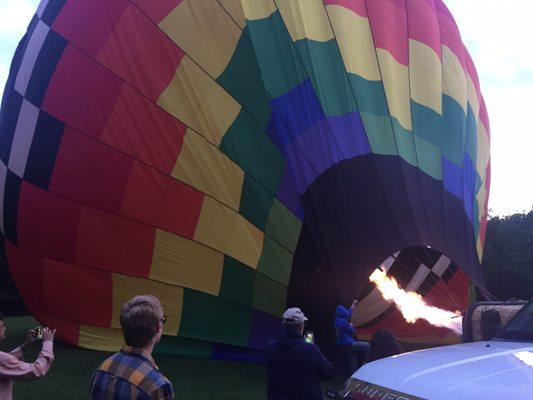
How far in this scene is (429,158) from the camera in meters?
7.23

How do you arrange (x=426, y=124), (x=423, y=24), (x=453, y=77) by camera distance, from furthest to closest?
(x=453, y=77) < (x=423, y=24) < (x=426, y=124)

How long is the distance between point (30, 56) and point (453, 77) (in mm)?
5426

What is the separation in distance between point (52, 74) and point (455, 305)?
224 inches

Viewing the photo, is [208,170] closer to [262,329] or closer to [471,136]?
[262,329]

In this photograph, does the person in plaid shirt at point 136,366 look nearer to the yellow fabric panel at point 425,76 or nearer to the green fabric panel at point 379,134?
the green fabric panel at point 379,134

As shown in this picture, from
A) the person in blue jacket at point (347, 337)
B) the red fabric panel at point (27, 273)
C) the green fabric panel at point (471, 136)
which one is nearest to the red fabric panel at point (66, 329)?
the red fabric panel at point (27, 273)

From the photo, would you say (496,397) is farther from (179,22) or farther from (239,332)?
(179,22)

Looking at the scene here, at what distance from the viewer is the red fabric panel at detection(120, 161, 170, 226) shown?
6.38 metres

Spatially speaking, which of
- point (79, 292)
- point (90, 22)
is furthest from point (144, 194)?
point (90, 22)

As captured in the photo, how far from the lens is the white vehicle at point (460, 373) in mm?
2366

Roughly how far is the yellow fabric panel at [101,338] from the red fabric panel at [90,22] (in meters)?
2.97

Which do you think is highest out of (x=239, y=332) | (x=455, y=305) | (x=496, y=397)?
(x=455, y=305)

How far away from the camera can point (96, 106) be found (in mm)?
6680

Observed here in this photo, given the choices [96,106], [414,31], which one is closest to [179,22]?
[96,106]
